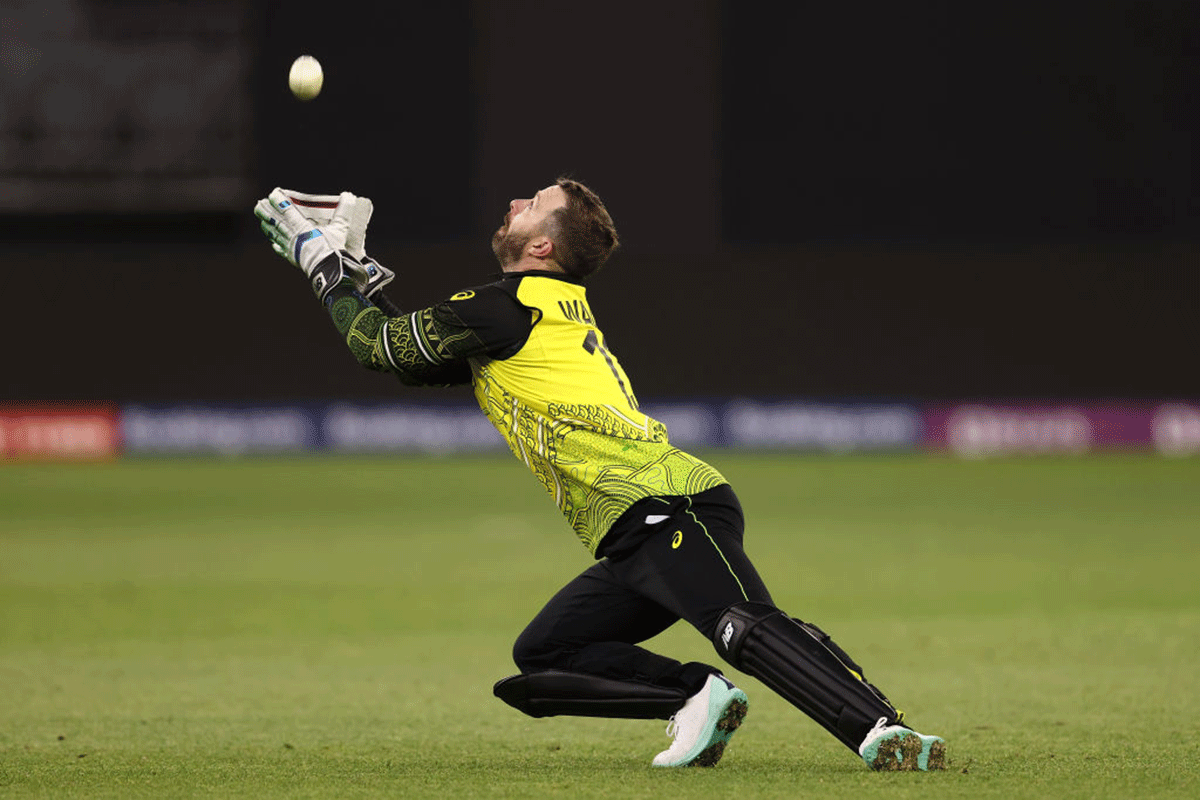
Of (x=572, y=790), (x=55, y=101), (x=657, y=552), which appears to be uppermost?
(x=55, y=101)

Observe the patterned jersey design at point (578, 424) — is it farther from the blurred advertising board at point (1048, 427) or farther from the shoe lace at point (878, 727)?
the blurred advertising board at point (1048, 427)

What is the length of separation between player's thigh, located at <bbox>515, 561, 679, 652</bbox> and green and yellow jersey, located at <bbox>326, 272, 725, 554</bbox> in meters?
0.21

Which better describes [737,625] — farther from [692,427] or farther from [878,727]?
[692,427]

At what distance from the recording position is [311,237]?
5.47 meters

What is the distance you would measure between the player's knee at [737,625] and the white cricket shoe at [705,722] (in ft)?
1.02

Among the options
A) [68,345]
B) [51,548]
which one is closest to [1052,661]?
[51,548]

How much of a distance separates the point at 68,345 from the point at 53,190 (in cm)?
238

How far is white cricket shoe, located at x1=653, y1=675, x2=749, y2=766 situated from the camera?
16.8ft

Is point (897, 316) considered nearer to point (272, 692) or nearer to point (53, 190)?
point (53, 190)

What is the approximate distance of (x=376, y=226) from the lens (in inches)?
834

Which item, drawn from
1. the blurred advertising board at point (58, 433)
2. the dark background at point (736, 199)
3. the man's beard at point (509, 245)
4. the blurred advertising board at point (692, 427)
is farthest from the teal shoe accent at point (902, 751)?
the blurred advertising board at point (58, 433)

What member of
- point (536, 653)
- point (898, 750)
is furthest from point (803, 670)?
point (536, 653)

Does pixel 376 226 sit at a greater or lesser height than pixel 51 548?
greater

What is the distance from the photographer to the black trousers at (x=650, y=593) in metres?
4.89
